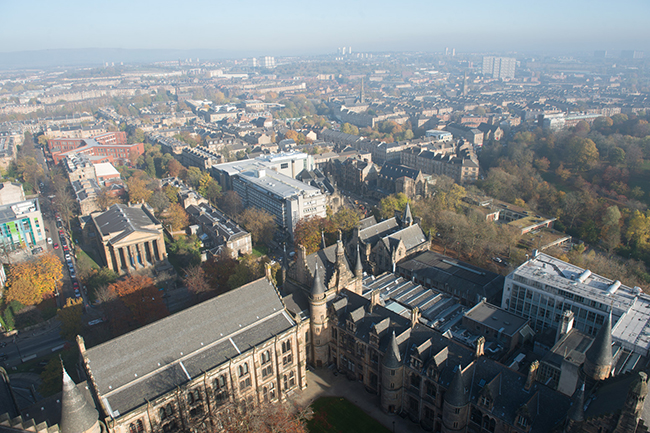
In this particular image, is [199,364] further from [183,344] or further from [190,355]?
[183,344]

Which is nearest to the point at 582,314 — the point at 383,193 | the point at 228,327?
the point at 228,327

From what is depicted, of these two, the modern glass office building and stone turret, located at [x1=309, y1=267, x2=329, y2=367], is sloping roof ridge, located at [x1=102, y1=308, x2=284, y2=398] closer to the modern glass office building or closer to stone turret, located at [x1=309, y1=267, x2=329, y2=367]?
stone turret, located at [x1=309, y1=267, x2=329, y2=367]

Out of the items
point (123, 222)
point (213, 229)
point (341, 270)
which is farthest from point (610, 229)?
point (123, 222)

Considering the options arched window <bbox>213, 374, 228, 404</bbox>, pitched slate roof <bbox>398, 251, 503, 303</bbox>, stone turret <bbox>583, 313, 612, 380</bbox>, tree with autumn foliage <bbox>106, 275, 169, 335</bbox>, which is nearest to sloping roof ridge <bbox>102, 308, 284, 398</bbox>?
arched window <bbox>213, 374, 228, 404</bbox>

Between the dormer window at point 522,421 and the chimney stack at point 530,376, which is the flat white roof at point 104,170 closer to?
the chimney stack at point 530,376

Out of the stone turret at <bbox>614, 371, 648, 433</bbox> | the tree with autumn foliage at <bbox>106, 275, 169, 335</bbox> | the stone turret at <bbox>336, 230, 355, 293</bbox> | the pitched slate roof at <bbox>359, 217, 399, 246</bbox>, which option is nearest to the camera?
the stone turret at <bbox>614, 371, 648, 433</bbox>

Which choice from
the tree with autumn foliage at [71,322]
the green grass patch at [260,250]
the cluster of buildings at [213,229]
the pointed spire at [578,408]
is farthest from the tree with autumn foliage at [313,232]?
the pointed spire at [578,408]
